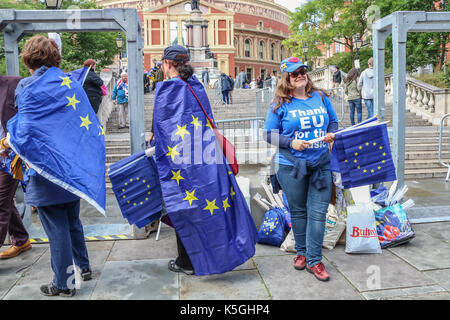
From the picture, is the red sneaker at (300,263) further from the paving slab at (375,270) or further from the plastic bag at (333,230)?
the plastic bag at (333,230)

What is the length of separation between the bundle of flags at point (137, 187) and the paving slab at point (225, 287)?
828mm

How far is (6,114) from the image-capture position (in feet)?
14.1

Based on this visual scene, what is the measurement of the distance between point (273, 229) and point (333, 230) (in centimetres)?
64

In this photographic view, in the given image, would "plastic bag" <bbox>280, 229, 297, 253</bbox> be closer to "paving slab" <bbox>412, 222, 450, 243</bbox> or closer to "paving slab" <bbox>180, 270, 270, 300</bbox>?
"paving slab" <bbox>180, 270, 270, 300</bbox>

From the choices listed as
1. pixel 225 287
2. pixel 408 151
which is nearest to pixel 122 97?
pixel 408 151

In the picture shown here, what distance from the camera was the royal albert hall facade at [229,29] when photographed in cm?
6494

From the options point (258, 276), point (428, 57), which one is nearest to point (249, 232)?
point (258, 276)

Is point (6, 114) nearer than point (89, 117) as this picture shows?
No

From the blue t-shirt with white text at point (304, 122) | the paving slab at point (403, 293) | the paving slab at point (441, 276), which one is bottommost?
the paving slab at point (403, 293)

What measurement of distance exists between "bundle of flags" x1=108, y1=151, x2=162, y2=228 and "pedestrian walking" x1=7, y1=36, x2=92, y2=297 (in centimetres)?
78

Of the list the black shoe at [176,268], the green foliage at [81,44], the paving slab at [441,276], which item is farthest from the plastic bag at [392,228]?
the green foliage at [81,44]

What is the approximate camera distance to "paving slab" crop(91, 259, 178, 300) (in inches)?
142
